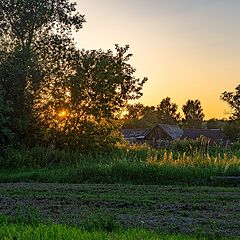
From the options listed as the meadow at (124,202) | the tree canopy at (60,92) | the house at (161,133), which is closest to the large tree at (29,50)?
the tree canopy at (60,92)

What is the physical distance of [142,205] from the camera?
444 inches

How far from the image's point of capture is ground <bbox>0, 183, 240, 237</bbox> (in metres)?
8.81

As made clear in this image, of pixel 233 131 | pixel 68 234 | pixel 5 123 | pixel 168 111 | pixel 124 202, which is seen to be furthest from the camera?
pixel 168 111

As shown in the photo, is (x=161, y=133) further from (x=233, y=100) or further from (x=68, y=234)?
(x=68, y=234)

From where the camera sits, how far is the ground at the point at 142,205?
8812 mm

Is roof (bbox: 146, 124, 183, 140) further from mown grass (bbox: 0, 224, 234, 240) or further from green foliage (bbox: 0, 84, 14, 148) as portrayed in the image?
mown grass (bbox: 0, 224, 234, 240)

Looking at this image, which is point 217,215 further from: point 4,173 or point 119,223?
point 4,173


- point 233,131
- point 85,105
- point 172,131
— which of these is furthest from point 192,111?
point 85,105

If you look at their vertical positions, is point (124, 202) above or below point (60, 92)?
below

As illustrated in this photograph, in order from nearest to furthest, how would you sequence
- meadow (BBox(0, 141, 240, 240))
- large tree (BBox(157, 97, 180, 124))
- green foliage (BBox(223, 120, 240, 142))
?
1. meadow (BBox(0, 141, 240, 240))
2. green foliage (BBox(223, 120, 240, 142))
3. large tree (BBox(157, 97, 180, 124))

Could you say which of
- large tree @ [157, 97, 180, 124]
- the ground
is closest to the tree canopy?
the ground

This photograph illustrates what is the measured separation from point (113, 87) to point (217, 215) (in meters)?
18.5

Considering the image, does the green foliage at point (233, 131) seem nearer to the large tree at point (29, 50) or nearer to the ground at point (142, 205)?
the large tree at point (29, 50)

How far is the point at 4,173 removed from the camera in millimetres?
21828
